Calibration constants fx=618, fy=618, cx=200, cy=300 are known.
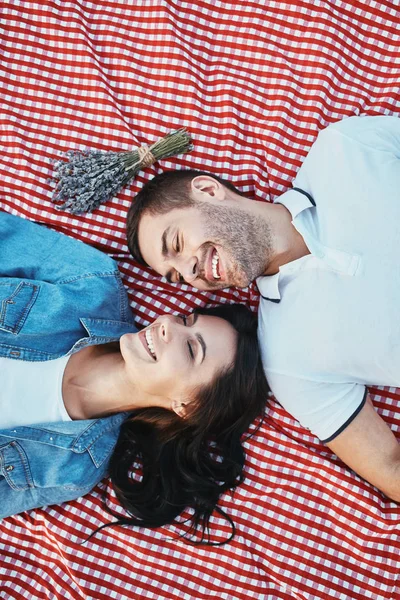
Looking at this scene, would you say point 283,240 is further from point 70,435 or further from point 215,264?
point 70,435

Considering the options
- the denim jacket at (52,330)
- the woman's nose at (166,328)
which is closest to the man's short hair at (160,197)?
the denim jacket at (52,330)

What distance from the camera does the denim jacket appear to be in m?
3.11

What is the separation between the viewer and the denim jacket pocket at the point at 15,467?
3053 mm

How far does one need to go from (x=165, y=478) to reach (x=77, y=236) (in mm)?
1408

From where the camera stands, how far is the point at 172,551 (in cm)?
318

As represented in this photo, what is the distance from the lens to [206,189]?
3.08m

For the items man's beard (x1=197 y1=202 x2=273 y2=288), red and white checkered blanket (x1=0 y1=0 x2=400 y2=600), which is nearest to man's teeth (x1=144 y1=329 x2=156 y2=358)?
man's beard (x1=197 y1=202 x2=273 y2=288)

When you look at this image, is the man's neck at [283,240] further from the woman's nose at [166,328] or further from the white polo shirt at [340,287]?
the woman's nose at [166,328]

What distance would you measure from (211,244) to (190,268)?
0.15m

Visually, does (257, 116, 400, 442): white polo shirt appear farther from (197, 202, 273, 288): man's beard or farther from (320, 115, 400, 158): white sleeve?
(197, 202, 273, 288): man's beard

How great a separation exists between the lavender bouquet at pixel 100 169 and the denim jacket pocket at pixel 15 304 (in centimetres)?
54

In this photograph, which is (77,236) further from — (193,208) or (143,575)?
(143,575)

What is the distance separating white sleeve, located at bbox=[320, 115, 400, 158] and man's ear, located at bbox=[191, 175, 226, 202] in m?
0.63

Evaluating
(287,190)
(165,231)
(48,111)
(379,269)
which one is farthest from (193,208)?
(48,111)
